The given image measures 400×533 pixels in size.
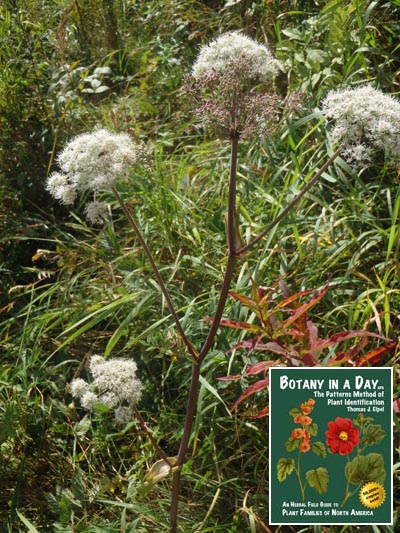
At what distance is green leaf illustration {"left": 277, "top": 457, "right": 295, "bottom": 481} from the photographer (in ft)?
6.01

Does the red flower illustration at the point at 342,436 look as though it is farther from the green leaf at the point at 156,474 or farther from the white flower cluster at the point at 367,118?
the white flower cluster at the point at 367,118

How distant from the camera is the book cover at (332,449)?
71.4 inches

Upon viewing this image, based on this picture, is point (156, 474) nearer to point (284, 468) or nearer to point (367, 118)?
point (284, 468)

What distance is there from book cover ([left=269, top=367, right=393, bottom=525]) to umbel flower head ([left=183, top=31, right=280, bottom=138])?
655mm

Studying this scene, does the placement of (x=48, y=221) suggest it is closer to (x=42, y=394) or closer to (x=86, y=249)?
(x=86, y=249)

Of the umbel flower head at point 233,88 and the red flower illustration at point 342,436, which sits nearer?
the red flower illustration at point 342,436

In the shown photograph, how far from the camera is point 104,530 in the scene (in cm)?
227

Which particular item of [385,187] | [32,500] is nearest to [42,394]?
[32,500]

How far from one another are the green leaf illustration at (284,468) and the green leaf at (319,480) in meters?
0.05

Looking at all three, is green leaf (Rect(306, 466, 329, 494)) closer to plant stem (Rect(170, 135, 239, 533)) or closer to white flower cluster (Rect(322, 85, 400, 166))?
plant stem (Rect(170, 135, 239, 533))

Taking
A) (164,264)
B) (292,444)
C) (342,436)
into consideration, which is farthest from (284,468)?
(164,264)

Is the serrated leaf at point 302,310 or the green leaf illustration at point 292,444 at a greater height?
the serrated leaf at point 302,310

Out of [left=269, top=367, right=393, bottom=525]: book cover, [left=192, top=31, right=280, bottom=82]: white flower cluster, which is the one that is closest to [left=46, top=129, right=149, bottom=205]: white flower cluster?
[left=192, top=31, right=280, bottom=82]: white flower cluster

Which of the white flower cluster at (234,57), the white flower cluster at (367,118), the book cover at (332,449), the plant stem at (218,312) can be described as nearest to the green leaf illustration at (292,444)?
the book cover at (332,449)
